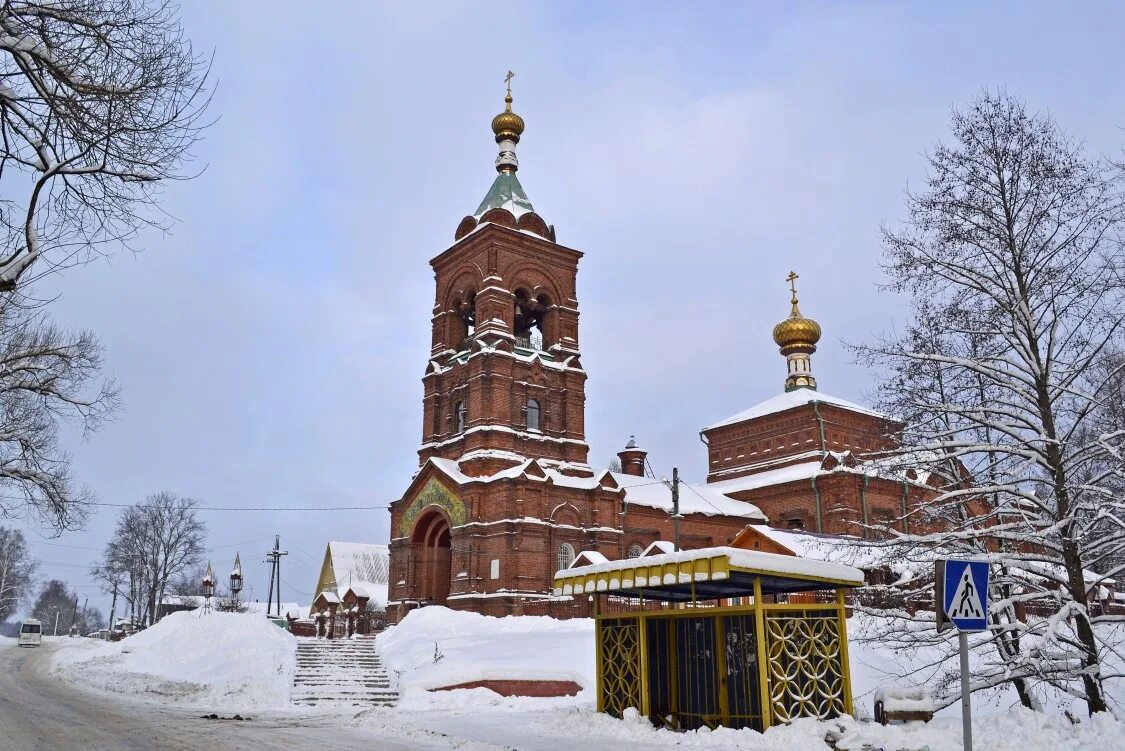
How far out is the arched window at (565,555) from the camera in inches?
1372

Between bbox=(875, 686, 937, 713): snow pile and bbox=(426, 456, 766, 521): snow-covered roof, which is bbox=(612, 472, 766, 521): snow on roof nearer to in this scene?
bbox=(426, 456, 766, 521): snow-covered roof

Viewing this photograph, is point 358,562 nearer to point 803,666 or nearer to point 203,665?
point 203,665

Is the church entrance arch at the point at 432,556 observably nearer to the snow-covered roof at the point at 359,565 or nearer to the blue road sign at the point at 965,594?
the snow-covered roof at the point at 359,565

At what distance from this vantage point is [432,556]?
37.9 metres

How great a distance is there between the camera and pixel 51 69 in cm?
604

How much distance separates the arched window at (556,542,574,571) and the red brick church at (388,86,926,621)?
0.19 ft

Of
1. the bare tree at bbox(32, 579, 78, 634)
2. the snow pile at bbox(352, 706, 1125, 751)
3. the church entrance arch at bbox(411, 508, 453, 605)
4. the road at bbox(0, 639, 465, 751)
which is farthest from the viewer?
the bare tree at bbox(32, 579, 78, 634)

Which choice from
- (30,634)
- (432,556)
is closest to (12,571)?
(30,634)

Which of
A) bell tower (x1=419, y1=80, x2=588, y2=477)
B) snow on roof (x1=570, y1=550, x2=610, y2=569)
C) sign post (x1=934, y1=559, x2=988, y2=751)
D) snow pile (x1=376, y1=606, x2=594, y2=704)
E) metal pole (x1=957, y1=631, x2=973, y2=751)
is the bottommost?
snow pile (x1=376, y1=606, x2=594, y2=704)

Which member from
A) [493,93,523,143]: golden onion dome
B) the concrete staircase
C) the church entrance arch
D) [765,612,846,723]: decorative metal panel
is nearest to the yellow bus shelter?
[765,612,846,723]: decorative metal panel

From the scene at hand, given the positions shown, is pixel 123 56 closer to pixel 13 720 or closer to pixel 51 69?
pixel 51 69

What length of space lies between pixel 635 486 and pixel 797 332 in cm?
1528

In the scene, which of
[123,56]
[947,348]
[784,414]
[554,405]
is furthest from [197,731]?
[784,414]

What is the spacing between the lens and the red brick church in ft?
112
